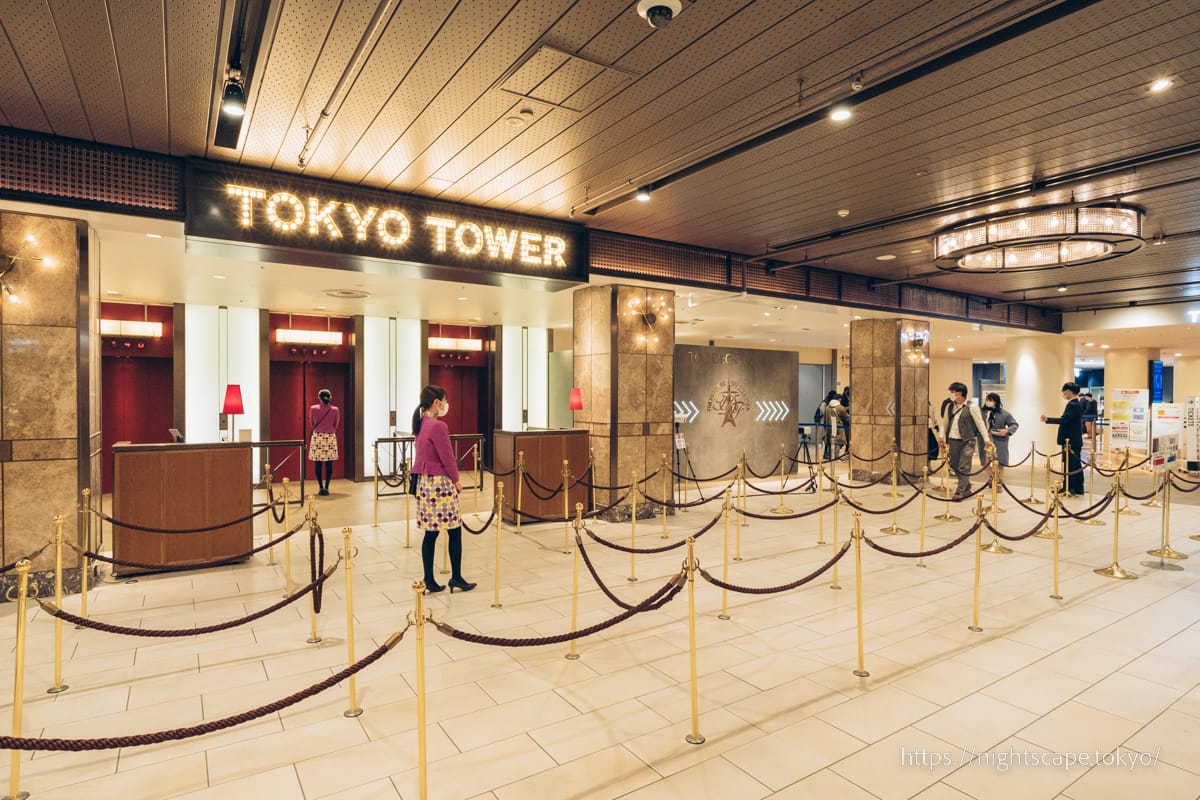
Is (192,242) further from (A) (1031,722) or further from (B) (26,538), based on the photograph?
(A) (1031,722)

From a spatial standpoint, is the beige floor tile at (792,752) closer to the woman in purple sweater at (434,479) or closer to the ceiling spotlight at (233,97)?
the woman in purple sweater at (434,479)

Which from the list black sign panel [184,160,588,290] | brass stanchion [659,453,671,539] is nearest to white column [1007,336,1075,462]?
brass stanchion [659,453,671,539]

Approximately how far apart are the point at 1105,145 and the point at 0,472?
8.99 meters

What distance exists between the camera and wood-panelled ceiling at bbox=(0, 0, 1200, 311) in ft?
10.8

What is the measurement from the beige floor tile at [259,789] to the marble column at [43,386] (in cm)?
370

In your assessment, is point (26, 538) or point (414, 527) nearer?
point (26, 538)

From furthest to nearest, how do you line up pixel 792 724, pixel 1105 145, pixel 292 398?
1. pixel 292 398
2. pixel 1105 145
3. pixel 792 724

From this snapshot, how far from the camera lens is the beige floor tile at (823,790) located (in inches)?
101

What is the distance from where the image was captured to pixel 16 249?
495 cm

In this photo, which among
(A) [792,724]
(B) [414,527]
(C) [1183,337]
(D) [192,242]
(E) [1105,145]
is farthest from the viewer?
(C) [1183,337]

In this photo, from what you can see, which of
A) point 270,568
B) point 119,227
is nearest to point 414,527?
point 270,568

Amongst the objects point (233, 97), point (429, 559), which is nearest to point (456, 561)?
point (429, 559)

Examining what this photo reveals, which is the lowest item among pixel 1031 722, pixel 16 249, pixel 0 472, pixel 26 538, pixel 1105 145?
pixel 1031 722

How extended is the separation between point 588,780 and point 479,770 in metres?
0.49
